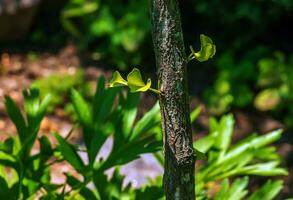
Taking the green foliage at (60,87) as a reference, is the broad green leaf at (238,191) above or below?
above

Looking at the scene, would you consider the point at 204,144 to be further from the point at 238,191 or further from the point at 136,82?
the point at 136,82

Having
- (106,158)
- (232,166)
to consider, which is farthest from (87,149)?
(232,166)

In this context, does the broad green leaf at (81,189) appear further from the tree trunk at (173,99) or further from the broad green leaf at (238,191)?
the tree trunk at (173,99)

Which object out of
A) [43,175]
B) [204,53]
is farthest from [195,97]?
[204,53]

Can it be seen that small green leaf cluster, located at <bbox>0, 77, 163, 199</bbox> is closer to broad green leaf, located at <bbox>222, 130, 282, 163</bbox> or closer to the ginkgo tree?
broad green leaf, located at <bbox>222, 130, 282, 163</bbox>

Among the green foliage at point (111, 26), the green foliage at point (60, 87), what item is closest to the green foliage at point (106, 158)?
the green foliage at point (60, 87)

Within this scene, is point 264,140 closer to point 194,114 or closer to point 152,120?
point 194,114
